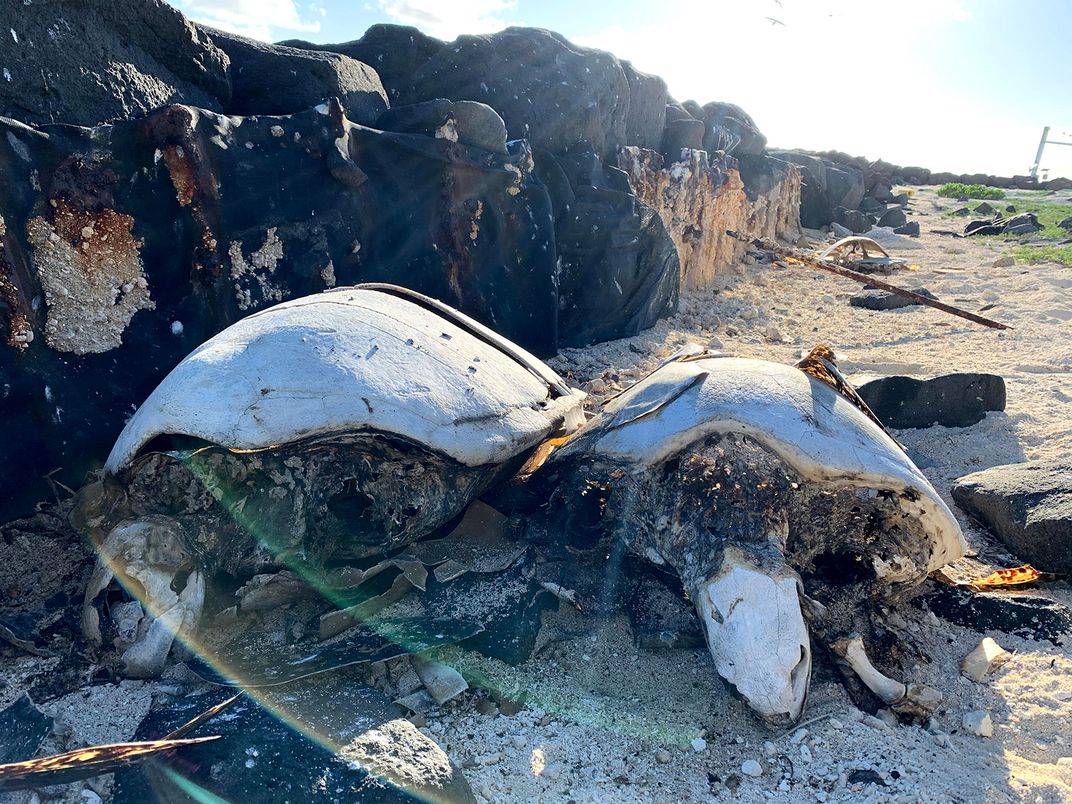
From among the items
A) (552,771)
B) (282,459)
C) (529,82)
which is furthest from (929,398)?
(282,459)

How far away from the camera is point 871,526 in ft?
8.54

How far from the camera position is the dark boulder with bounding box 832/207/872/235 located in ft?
50.5

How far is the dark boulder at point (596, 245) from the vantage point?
512cm

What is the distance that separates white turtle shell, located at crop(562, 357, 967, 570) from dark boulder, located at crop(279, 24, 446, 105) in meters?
3.49

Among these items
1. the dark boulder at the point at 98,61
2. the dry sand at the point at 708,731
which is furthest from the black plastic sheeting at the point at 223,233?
the dry sand at the point at 708,731

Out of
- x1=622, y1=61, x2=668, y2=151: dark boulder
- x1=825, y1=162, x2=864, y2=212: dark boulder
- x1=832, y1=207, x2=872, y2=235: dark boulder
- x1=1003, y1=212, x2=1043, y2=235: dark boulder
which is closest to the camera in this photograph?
x1=622, y1=61, x2=668, y2=151: dark boulder

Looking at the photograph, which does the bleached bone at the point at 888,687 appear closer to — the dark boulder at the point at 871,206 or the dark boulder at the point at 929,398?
the dark boulder at the point at 929,398

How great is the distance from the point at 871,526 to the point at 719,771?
108 centimetres

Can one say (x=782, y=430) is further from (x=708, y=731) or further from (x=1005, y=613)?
(x=1005, y=613)

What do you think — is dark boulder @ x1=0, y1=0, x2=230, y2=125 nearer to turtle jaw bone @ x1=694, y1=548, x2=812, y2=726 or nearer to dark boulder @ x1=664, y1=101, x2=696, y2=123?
turtle jaw bone @ x1=694, y1=548, x2=812, y2=726

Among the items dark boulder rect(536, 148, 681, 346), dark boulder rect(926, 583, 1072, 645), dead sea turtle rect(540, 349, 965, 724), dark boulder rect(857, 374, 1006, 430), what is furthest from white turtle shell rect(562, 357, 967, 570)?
dark boulder rect(536, 148, 681, 346)

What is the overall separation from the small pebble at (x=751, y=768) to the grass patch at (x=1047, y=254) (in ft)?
34.5

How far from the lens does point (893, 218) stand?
16.4 meters

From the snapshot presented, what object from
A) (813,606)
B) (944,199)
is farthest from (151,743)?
(944,199)
